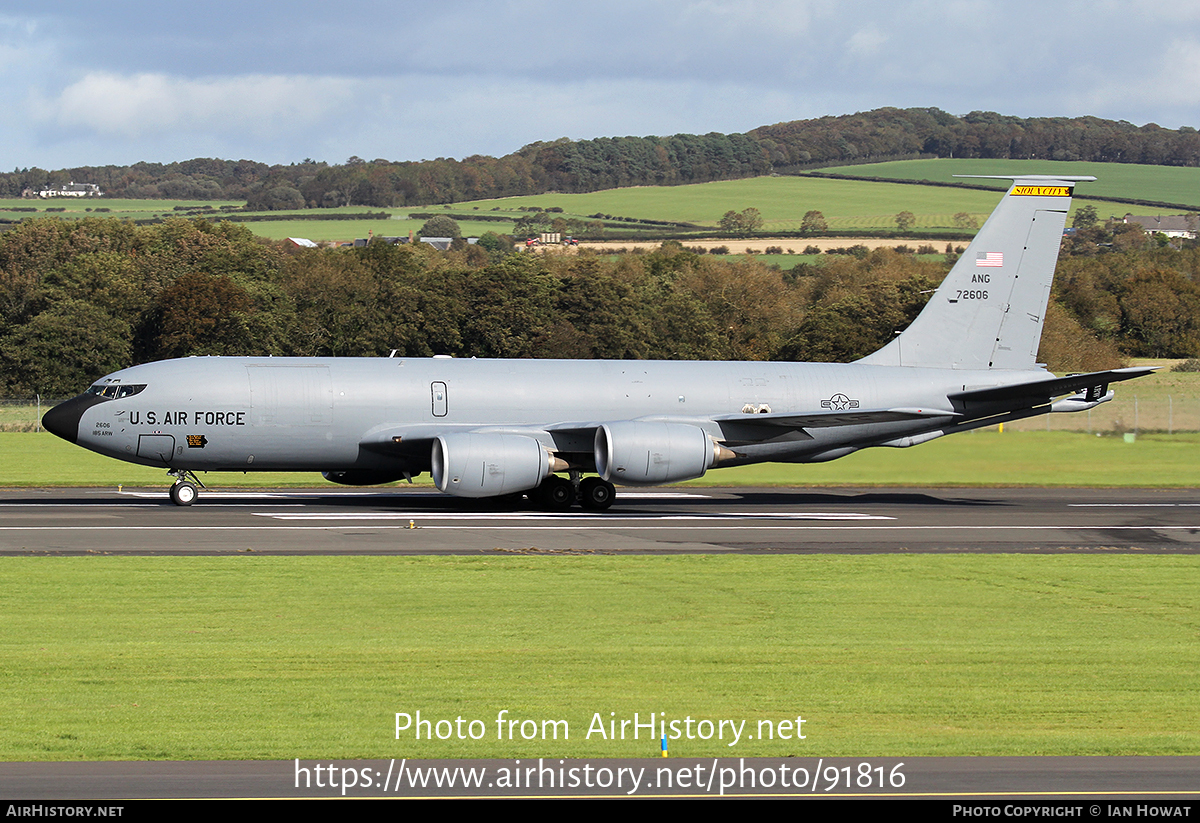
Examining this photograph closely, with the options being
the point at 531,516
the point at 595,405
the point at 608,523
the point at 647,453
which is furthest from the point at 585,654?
the point at 595,405

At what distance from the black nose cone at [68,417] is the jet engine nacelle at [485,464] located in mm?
9142

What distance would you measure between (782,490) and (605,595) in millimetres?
22747

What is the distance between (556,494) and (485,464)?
12.2ft

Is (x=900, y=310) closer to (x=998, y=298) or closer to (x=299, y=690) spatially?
(x=998, y=298)

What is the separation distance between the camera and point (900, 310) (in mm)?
99875

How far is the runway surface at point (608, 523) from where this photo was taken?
27.0m

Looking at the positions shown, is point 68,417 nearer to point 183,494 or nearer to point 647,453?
point 183,494

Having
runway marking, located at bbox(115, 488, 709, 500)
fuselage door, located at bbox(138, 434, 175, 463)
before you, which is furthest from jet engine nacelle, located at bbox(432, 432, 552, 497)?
fuselage door, located at bbox(138, 434, 175, 463)

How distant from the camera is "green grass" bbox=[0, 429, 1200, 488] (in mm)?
41812

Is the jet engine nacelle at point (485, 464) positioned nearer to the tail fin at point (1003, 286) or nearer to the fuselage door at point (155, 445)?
the fuselage door at point (155, 445)

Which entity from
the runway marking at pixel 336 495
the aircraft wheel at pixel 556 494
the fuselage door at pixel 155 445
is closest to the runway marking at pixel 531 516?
the aircraft wheel at pixel 556 494

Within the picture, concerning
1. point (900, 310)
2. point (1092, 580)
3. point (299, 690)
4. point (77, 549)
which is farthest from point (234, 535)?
point (900, 310)

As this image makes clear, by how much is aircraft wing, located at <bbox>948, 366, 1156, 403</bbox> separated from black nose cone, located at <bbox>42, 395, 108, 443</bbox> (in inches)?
950

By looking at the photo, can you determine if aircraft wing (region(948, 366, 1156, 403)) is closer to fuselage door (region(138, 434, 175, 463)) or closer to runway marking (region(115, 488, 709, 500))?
runway marking (region(115, 488, 709, 500))
